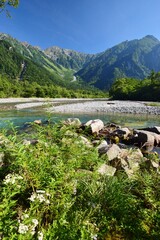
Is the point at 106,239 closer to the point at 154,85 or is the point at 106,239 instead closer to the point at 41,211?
the point at 41,211

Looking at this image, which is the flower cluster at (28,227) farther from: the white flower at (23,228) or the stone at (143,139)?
the stone at (143,139)

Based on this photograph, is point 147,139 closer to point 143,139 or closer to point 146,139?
point 146,139

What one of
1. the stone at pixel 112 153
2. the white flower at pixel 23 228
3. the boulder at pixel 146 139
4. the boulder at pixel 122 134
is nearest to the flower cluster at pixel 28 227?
the white flower at pixel 23 228

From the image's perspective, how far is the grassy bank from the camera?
291 cm

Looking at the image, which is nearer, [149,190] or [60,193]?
[60,193]

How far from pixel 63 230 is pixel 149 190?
6.53ft

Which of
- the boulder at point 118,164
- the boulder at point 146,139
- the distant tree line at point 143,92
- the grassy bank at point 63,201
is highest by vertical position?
the grassy bank at point 63,201

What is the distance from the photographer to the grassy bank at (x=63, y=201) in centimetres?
291

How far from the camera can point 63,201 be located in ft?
10.9

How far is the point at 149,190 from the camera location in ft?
13.5

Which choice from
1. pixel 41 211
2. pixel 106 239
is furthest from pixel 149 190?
pixel 41 211

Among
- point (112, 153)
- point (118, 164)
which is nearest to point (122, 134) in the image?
point (112, 153)

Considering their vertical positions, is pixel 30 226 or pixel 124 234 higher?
pixel 30 226

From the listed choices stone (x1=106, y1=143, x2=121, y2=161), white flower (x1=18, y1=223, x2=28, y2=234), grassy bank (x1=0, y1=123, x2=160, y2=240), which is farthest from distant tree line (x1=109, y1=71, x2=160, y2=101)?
white flower (x1=18, y1=223, x2=28, y2=234)
